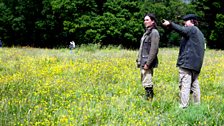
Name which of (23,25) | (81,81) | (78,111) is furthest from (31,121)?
(23,25)

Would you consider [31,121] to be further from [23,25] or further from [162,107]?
[23,25]

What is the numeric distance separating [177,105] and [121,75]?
3191 mm

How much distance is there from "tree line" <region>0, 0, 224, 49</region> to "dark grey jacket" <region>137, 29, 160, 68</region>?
3345 cm

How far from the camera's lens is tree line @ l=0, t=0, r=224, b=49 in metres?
43.7

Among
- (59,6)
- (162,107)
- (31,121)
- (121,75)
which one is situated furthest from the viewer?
(59,6)

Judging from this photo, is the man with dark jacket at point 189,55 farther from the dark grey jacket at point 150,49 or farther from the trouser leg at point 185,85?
the dark grey jacket at point 150,49

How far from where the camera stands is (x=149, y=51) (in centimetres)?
736

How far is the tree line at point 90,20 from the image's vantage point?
43.7 m

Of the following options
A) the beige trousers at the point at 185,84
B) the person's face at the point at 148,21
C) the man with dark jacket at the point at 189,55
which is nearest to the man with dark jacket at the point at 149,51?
the person's face at the point at 148,21

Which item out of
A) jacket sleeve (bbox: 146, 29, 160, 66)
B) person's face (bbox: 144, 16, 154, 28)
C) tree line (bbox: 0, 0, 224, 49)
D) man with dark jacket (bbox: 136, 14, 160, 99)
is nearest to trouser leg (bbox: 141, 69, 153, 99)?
man with dark jacket (bbox: 136, 14, 160, 99)

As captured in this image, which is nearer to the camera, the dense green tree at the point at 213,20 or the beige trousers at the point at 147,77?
the beige trousers at the point at 147,77

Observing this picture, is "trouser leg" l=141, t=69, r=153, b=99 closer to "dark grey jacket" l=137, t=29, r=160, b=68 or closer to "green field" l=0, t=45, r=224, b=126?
"dark grey jacket" l=137, t=29, r=160, b=68

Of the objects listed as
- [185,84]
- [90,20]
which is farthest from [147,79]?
[90,20]

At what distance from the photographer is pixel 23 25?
47656 mm
